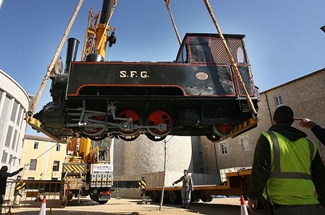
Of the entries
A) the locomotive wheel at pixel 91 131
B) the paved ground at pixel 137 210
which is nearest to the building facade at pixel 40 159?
the paved ground at pixel 137 210

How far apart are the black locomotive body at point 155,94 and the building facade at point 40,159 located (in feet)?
123

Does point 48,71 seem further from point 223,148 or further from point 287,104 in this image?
point 223,148

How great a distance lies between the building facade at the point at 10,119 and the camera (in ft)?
89.7

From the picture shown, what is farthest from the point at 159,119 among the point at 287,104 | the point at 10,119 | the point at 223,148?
the point at 10,119

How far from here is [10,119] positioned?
2925 cm

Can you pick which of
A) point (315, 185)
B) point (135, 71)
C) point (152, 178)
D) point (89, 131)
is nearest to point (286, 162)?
point (315, 185)

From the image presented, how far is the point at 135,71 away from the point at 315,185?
13.3ft

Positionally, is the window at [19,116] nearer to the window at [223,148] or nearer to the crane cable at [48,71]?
the window at [223,148]

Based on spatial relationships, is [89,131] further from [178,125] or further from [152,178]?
[152,178]

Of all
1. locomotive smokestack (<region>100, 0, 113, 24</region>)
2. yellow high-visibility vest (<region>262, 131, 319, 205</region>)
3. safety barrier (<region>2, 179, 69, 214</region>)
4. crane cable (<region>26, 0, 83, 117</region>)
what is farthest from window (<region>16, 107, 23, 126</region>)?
yellow high-visibility vest (<region>262, 131, 319, 205</region>)

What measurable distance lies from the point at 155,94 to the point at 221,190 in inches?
202

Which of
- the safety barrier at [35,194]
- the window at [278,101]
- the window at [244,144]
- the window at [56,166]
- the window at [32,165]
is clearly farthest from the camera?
the window at [56,166]

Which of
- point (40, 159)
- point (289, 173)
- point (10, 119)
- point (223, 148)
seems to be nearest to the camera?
point (289, 173)

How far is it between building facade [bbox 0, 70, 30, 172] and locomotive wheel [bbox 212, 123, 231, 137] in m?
28.6
